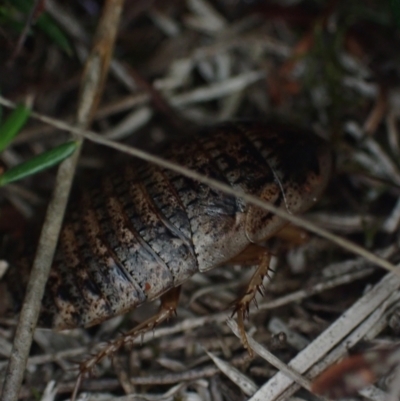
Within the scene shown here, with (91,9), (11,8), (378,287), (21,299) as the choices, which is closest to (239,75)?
(91,9)

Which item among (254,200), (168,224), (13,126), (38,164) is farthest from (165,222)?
(13,126)

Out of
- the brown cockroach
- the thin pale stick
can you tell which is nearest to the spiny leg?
the brown cockroach

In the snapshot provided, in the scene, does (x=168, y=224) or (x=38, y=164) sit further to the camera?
(x=168, y=224)

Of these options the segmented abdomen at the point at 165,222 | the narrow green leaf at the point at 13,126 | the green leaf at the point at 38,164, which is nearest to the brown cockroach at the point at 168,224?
the segmented abdomen at the point at 165,222

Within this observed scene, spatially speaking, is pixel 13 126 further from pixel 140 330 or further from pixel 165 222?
pixel 140 330

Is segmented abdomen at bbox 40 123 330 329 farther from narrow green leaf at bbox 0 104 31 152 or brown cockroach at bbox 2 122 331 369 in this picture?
narrow green leaf at bbox 0 104 31 152

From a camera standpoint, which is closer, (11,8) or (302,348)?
(302,348)

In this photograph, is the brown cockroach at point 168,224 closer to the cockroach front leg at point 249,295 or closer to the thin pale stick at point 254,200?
the cockroach front leg at point 249,295

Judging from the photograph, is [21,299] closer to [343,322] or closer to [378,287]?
[343,322]
